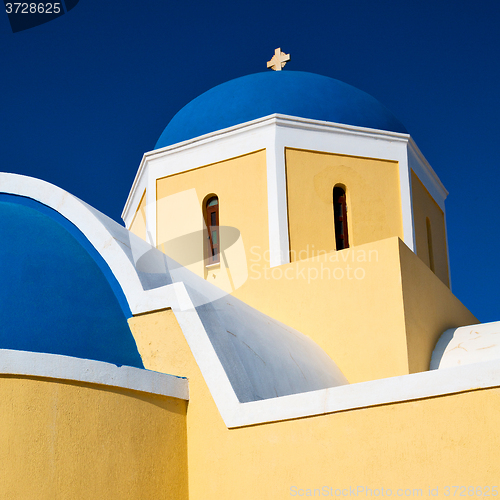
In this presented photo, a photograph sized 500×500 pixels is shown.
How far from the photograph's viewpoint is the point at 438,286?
7.11 metres

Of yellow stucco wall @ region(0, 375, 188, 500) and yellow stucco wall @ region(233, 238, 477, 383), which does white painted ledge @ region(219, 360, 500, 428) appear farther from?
yellow stucco wall @ region(233, 238, 477, 383)

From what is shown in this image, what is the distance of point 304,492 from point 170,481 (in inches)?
31.4

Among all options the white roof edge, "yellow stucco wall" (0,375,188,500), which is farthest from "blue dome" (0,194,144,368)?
the white roof edge

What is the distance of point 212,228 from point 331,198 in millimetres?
1509

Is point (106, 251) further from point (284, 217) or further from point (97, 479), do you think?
point (284, 217)

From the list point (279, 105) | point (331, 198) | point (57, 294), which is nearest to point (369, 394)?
point (57, 294)

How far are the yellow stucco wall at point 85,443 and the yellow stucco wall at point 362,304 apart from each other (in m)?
2.61

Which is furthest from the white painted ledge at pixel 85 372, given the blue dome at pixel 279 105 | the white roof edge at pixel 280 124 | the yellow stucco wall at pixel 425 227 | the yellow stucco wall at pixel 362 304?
the yellow stucco wall at pixel 425 227

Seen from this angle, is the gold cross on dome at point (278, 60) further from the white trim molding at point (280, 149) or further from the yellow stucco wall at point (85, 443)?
the yellow stucco wall at point (85, 443)

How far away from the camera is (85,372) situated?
3488 mm

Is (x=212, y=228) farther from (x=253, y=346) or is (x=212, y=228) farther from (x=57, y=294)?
(x=57, y=294)

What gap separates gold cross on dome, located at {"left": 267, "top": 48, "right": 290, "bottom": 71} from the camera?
32.3ft

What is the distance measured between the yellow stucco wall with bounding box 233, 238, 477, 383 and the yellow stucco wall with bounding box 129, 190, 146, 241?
2607 millimetres

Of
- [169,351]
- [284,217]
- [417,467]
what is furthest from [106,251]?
[284,217]
